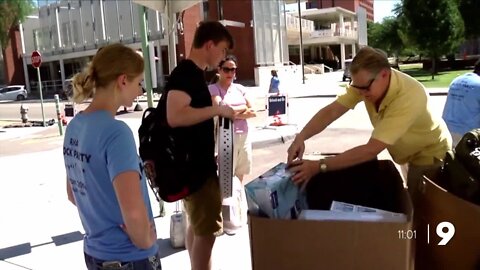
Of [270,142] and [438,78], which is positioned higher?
[438,78]

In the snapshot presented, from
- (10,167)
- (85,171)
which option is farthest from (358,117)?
(85,171)

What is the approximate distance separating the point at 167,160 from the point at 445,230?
149cm

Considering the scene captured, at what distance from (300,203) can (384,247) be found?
509 mm

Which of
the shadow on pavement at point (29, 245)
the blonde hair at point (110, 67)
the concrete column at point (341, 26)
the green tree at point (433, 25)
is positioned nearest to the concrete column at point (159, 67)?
the green tree at point (433, 25)

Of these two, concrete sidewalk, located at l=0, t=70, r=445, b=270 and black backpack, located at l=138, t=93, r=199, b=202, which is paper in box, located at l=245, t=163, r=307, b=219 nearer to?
black backpack, located at l=138, t=93, r=199, b=202

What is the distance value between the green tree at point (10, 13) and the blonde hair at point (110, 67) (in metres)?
38.0

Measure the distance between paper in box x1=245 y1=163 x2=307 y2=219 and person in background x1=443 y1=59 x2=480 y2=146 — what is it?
2.79 m

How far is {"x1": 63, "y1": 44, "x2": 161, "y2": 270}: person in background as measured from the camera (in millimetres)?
1770

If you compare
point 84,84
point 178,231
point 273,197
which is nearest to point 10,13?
point 178,231

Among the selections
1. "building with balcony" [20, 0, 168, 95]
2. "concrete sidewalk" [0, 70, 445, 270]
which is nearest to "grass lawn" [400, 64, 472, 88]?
"concrete sidewalk" [0, 70, 445, 270]

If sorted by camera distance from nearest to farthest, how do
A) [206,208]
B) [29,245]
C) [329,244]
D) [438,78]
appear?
[329,244], [206,208], [29,245], [438,78]

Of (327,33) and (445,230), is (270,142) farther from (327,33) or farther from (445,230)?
(327,33)

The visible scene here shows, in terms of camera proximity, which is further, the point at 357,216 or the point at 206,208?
the point at 206,208

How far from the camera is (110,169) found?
1759 millimetres
